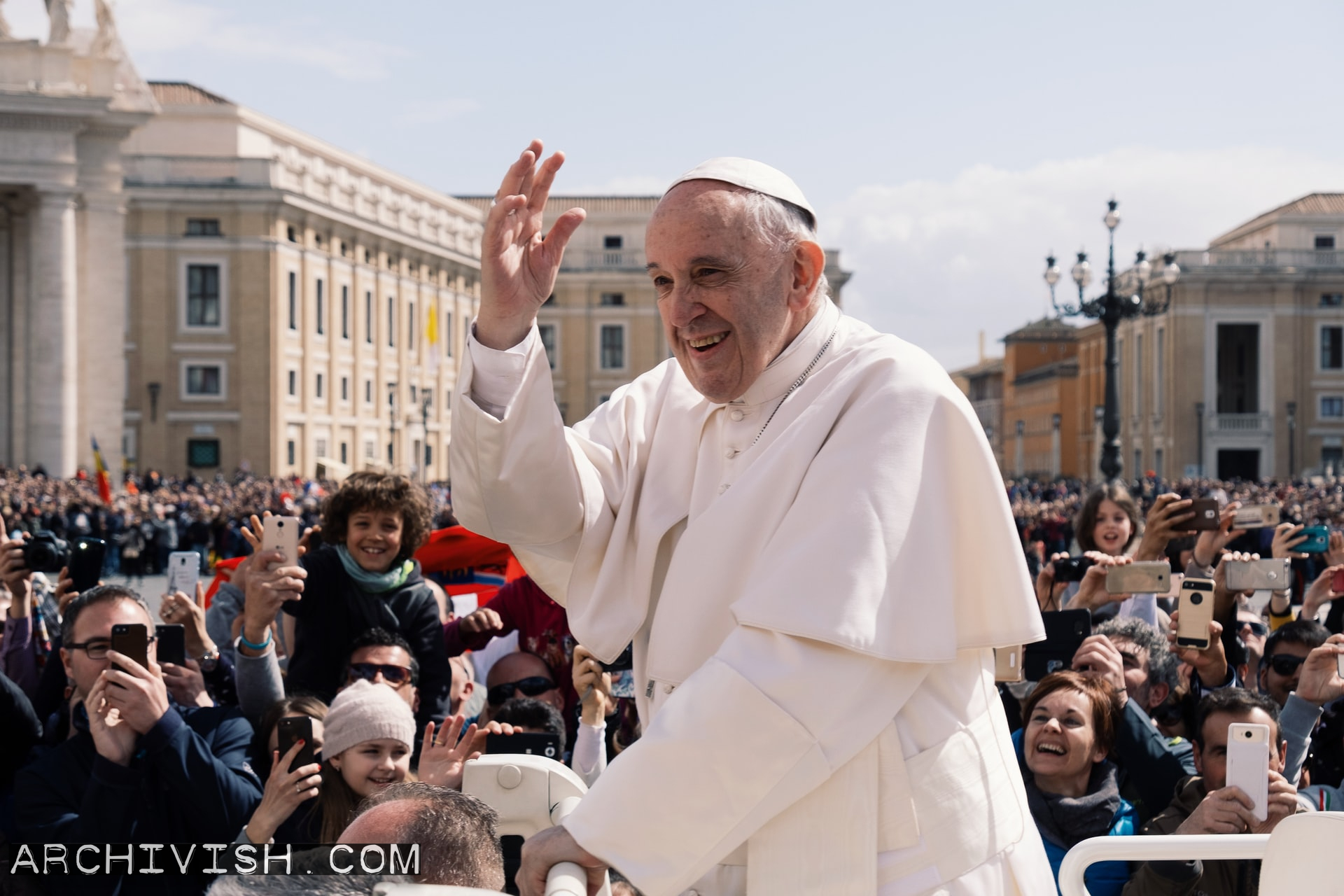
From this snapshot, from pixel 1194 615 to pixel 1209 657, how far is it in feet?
1.06

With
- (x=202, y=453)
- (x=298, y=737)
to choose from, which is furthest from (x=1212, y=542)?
(x=202, y=453)

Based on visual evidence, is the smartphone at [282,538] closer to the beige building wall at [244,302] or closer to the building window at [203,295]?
the beige building wall at [244,302]

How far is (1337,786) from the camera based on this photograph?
485cm

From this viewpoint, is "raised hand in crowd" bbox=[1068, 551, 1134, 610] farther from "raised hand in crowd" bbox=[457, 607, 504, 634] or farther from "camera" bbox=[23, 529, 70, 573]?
"camera" bbox=[23, 529, 70, 573]

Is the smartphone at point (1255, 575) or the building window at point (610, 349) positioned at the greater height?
the building window at point (610, 349)

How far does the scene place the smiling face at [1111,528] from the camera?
20.0 feet

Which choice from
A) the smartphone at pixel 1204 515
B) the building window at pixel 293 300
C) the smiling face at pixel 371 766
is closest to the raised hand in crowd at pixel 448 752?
the smiling face at pixel 371 766

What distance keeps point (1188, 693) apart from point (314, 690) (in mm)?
3134

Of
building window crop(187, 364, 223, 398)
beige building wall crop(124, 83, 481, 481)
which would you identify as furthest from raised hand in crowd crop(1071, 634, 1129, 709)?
building window crop(187, 364, 223, 398)

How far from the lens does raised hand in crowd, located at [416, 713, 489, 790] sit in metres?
3.59

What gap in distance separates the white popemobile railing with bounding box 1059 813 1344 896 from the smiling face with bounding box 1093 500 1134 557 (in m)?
3.75

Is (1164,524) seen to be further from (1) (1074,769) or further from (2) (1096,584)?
(1) (1074,769)

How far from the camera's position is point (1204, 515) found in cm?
568

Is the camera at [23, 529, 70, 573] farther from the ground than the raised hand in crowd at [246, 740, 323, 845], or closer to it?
farther from the ground
